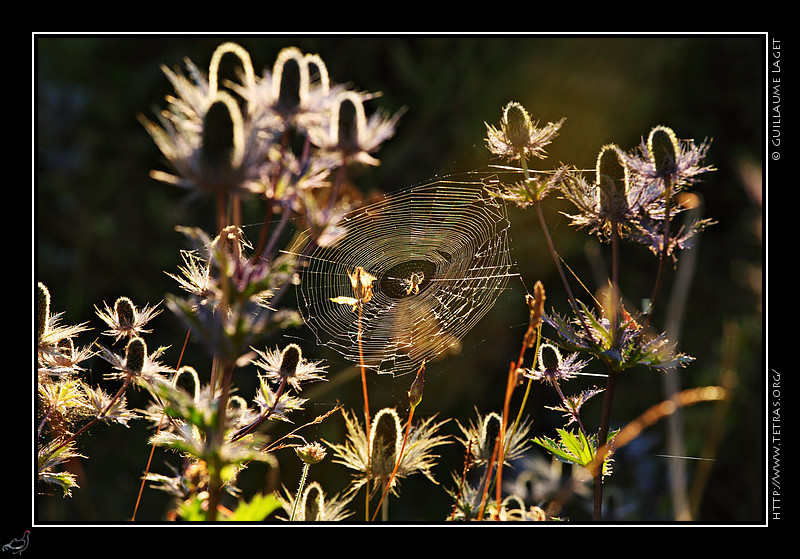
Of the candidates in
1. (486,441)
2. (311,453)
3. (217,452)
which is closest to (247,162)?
(217,452)

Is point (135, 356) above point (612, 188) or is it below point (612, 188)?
below

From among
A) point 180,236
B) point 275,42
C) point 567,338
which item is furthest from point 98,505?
point 567,338

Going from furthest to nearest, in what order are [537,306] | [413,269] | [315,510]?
1. [413,269]
2. [315,510]
3. [537,306]

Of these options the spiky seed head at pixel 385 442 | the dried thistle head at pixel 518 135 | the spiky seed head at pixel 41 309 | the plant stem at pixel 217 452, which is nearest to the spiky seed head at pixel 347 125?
the plant stem at pixel 217 452

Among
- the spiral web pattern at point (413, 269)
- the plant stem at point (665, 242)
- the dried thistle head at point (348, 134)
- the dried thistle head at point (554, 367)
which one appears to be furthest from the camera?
the spiral web pattern at point (413, 269)

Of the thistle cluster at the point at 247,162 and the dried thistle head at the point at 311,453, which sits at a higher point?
the thistle cluster at the point at 247,162

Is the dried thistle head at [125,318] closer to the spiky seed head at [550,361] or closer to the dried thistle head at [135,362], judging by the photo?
the dried thistle head at [135,362]

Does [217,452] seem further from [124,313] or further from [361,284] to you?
[124,313]
